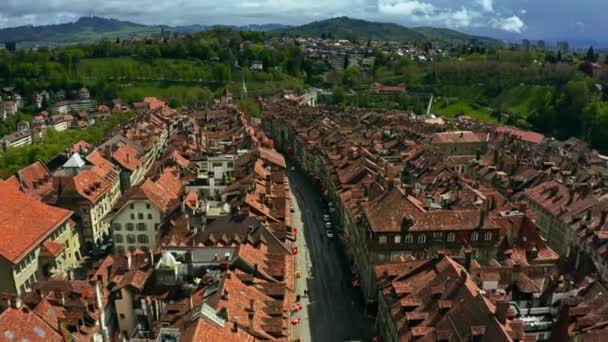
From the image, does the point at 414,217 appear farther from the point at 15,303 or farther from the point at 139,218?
the point at 15,303

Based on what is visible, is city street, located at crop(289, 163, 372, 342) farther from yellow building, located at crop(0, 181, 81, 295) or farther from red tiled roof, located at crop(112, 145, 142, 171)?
red tiled roof, located at crop(112, 145, 142, 171)

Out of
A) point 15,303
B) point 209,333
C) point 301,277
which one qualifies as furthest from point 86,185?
point 209,333

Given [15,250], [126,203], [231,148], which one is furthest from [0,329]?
[231,148]

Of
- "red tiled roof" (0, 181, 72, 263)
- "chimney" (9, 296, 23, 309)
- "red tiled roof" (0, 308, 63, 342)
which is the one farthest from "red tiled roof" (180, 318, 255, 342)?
"red tiled roof" (0, 181, 72, 263)

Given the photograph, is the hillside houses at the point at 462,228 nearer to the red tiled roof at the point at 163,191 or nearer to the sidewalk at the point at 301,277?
the sidewalk at the point at 301,277

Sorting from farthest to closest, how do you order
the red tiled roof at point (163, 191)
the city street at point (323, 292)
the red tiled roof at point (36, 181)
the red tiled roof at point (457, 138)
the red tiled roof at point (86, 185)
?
the red tiled roof at point (457, 138)
the red tiled roof at point (36, 181)
the red tiled roof at point (86, 185)
the red tiled roof at point (163, 191)
the city street at point (323, 292)

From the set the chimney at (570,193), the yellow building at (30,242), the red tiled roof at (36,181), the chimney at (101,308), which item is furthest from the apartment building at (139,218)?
the chimney at (570,193)

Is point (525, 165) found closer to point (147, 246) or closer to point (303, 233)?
point (303, 233)
